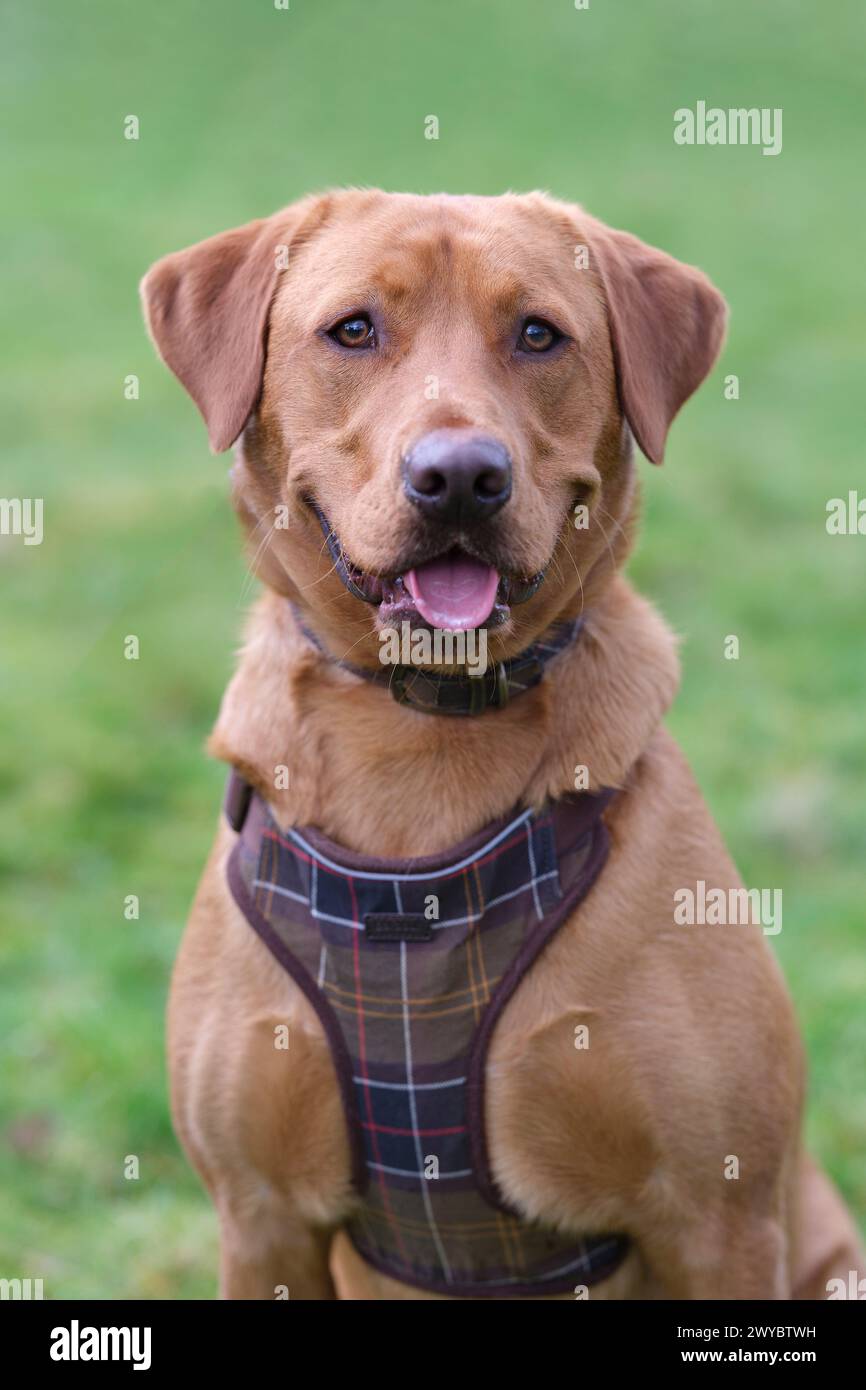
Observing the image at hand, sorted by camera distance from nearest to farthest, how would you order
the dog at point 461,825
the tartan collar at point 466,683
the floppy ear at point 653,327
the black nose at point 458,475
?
the black nose at point 458,475, the dog at point 461,825, the tartan collar at point 466,683, the floppy ear at point 653,327

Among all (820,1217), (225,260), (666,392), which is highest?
(225,260)

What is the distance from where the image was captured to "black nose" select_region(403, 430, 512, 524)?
278 centimetres

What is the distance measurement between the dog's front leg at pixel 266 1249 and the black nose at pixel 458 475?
1.41 m

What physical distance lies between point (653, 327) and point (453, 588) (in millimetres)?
775

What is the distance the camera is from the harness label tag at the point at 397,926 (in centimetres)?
304

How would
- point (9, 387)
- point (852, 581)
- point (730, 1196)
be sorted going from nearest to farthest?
1. point (730, 1196)
2. point (852, 581)
3. point (9, 387)

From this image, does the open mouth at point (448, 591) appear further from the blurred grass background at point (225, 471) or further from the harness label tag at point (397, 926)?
the blurred grass background at point (225, 471)

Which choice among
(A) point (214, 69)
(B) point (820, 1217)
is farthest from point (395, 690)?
(A) point (214, 69)

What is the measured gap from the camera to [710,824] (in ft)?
10.8

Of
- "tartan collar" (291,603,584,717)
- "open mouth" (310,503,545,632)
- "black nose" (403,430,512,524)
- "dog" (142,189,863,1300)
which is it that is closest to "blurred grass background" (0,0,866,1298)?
"dog" (142,189,863,1300)

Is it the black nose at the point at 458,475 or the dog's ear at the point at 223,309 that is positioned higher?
the dog's ear at the point at 223,309

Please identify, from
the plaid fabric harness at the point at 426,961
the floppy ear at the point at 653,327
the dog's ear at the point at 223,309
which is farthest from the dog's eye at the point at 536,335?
the plaid fabric harness at the point at 426,961

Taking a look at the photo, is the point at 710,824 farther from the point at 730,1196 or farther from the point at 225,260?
the point at 225,260

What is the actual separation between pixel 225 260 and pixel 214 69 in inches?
609
